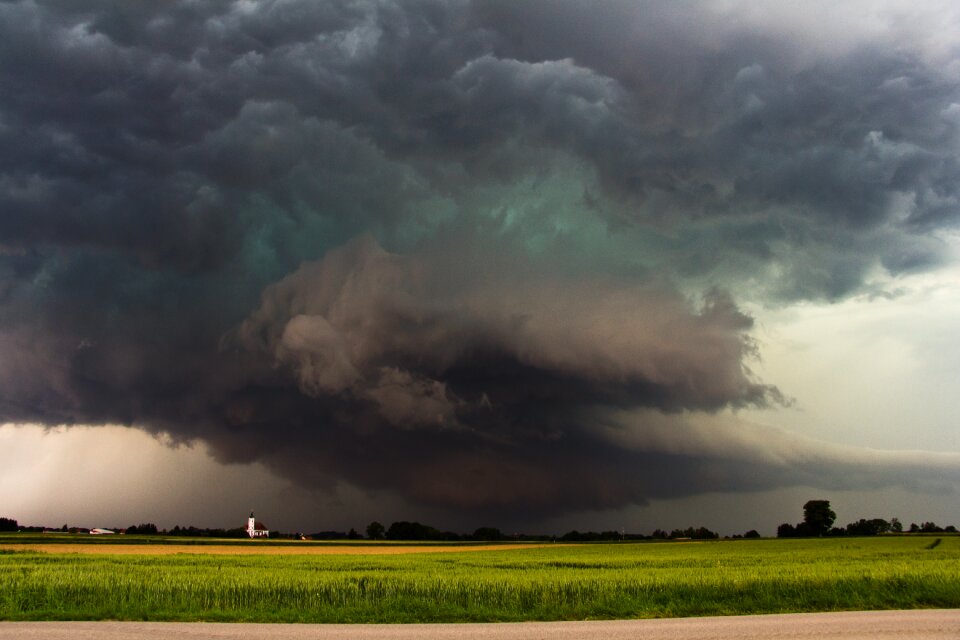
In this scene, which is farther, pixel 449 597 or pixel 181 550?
pixel 181 550

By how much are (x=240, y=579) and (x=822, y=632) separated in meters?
24.2

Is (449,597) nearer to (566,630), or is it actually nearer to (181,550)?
(566,630)

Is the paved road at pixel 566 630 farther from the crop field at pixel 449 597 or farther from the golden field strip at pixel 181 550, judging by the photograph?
the golden field strip at pixel 181 550

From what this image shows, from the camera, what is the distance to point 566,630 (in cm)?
2164

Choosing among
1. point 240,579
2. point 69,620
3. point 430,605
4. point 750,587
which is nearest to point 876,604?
point 750,587

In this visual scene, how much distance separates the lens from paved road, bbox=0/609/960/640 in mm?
19922

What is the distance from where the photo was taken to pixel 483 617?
84.9 ft

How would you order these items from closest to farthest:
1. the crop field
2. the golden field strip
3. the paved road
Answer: the paved road
the crop field
the golden field strip

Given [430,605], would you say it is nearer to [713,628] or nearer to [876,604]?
[713,628]

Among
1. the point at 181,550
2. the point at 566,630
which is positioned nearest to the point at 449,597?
the point at 566,630

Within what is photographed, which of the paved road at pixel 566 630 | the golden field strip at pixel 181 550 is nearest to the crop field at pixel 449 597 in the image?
the paved road at pixel 566 630

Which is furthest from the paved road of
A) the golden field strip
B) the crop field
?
the golden field strip

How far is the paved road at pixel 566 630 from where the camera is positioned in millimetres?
19922

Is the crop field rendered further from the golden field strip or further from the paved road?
the golden field strip
